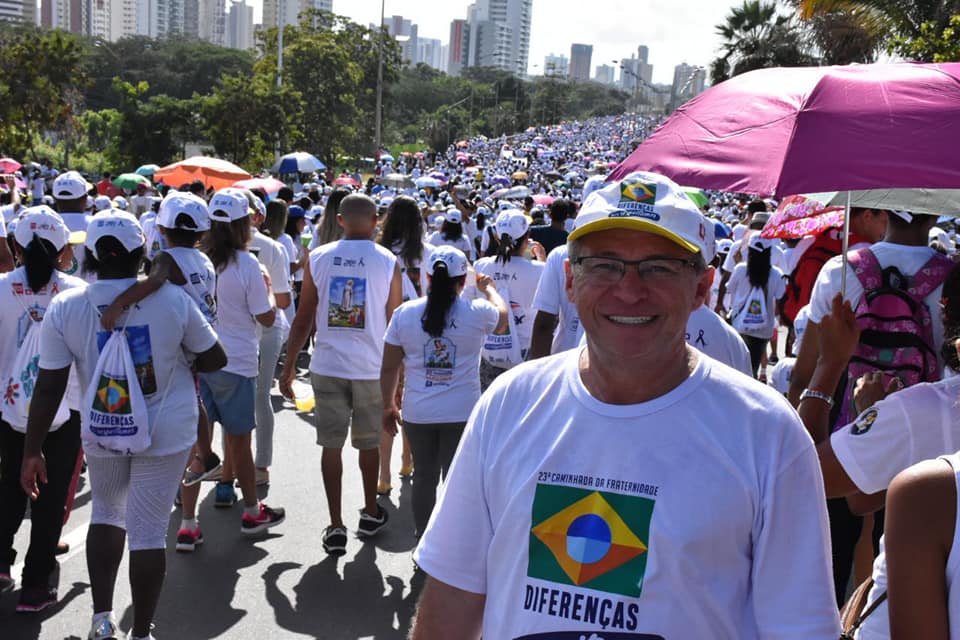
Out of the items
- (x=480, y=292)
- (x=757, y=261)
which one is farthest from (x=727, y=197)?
(x=480, y=292)

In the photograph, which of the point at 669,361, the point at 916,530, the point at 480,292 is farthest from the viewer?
the point at 480,292

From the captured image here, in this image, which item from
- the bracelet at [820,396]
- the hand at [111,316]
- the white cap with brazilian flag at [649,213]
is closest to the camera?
the white cap with brazilian flag at [649,213]

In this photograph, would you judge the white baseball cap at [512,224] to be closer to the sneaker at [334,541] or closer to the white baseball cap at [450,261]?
the white baseball cap at [450,261]

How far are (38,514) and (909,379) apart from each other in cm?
394

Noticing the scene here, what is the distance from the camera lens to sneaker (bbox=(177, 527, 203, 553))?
18.7ft

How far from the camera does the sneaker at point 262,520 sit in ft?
19.7

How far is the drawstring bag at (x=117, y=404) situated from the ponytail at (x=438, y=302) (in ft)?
5.98

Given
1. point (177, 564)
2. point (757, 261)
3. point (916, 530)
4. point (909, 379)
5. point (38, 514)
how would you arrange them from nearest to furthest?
1. point (916, 530)
2. point (909, 379)
3. point (38, 514)
4. point (177, 564)
5. point (757, 261)

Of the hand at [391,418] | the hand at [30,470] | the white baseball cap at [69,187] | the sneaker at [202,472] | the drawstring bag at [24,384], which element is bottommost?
the sneaker at [202,472]

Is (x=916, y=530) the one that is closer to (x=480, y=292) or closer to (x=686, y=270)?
(x=686, y=270)

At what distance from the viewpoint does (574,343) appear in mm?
5602

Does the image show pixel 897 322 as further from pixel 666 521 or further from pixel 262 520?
pixel 262 520

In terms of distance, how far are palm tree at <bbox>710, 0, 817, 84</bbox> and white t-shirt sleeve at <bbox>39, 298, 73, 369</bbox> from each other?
38.9m

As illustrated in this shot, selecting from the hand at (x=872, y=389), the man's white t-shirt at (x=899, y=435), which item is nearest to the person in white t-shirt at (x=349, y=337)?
the hand at (x=872, y=389)
